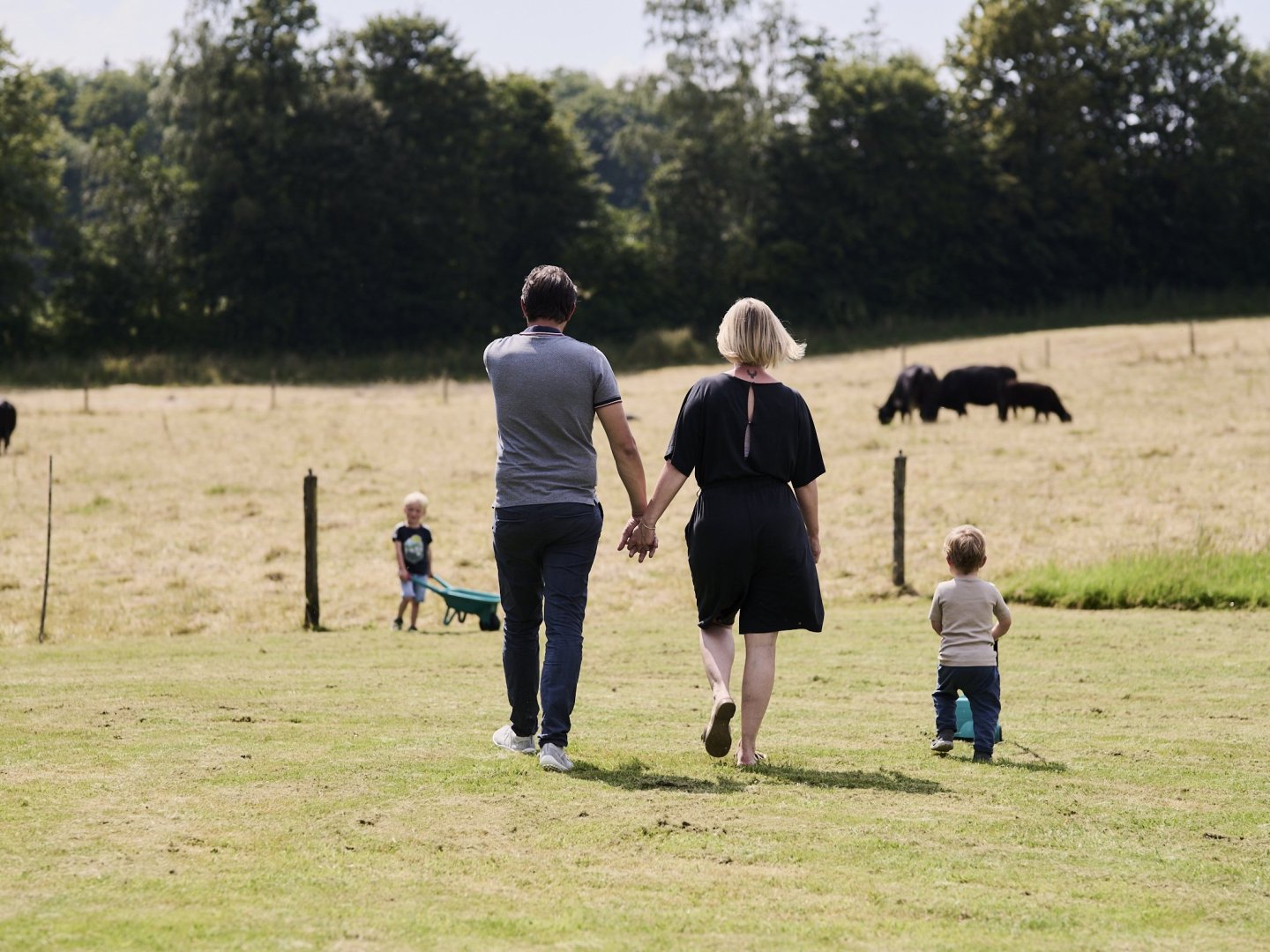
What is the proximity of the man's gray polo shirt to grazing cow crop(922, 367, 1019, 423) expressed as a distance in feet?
101

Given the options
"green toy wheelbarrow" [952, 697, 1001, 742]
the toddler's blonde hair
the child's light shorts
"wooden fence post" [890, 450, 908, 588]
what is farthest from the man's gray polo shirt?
"wooden fence post" [890, 450, 908, 588]

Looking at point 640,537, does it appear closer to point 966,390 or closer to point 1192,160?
point 966,390

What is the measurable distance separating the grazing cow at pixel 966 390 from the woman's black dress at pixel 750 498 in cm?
3054

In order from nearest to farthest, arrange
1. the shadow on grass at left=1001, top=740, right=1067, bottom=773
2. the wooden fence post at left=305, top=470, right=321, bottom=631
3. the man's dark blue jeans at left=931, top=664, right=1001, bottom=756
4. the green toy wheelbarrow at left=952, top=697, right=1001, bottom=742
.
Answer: the shadow on grass at left=1001, top=740, right=1067, bottom=773 < the man's dark blue jeans at left=931, top=664, right=1001, bottom=756 < the green toy wheelbarrow at left=952, top=697, right=1001, bottom=742 < the wooden fence post at left=305, top=470, right=321, bottom=631

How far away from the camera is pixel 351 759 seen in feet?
23.5

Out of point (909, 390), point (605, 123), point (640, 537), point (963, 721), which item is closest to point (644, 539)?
point (640, 537)

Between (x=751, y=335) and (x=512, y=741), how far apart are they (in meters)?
2.39

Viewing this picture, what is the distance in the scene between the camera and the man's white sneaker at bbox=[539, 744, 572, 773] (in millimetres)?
6945

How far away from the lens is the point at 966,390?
123ft

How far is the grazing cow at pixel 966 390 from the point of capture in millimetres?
37000

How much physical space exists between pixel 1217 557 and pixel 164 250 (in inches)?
2278

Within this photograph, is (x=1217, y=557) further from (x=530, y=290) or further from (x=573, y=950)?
(x=573, y=950)

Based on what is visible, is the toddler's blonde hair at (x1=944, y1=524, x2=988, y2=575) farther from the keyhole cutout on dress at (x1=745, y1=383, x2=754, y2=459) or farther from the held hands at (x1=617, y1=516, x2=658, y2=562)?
the held hands at (x1=617, y1=516, x2=658, y2=562)

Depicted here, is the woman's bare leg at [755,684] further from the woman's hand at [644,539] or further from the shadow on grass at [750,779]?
the woman's hand at [644,539]
